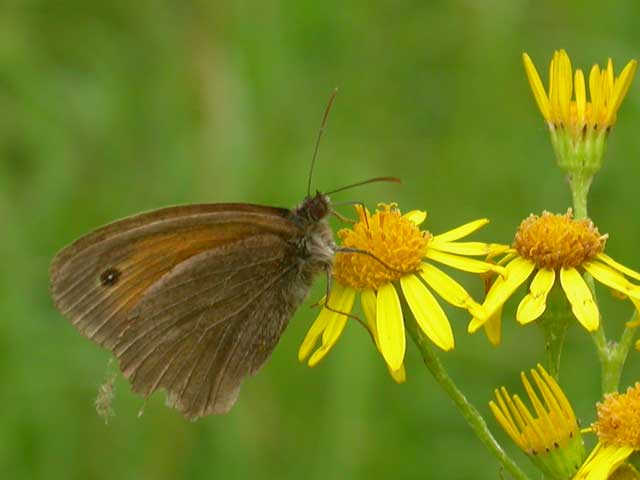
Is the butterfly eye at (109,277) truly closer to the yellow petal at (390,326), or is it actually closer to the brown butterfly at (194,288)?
the brown butterfly at (194,288)

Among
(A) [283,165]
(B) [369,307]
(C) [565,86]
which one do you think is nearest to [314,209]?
(B) [369,307]

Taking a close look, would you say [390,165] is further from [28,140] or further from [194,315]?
[194,315]

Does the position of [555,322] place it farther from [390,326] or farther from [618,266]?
[390,326]

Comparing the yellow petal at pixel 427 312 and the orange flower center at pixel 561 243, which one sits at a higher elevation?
the orange flower center at pixel 561 243

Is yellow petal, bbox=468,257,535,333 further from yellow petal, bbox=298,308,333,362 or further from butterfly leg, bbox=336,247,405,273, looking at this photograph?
yellow petal, bbox=298,308,333,362

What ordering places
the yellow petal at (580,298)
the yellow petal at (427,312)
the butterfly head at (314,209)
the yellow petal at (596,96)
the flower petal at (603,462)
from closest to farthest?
the flower petal at (603,462) → the yellow petal at (580,298) → the yellow petal at (427,312) → the yellow petal at (596,96) → the butterfly head at (314,209)

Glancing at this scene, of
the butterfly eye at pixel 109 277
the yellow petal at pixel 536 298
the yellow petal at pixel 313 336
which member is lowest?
the yellow petal at pixel 313 336

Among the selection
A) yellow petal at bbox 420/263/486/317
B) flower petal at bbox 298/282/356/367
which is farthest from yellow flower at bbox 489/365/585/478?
flower petal at bbox 298/282/356/367

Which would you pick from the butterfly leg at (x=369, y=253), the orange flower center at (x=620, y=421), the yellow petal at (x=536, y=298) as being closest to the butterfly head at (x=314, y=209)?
the butterfly leg at (x=369, y=253)
